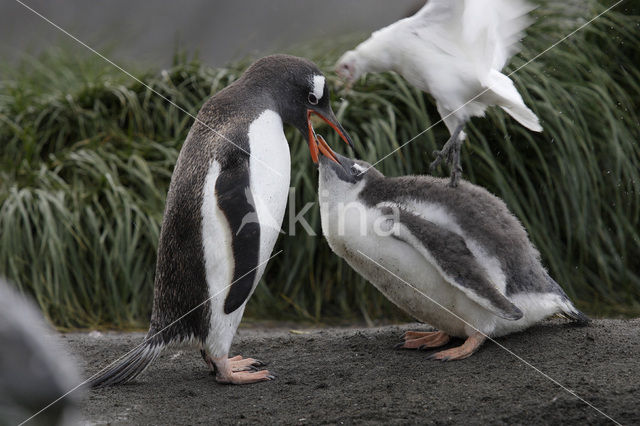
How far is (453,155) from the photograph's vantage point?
3.00 meters

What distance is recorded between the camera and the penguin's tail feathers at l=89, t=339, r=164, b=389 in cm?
282

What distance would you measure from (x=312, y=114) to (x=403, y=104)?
6.77ft

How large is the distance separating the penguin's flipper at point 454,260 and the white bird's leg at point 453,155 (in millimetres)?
253

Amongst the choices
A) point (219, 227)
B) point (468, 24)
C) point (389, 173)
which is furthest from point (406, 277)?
point (389, 173)

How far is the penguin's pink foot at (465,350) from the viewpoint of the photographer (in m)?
2.84

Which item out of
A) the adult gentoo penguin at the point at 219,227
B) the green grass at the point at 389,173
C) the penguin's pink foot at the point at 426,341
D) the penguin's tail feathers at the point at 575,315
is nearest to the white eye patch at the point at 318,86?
the adult gentoo penguin at the point at 219,227

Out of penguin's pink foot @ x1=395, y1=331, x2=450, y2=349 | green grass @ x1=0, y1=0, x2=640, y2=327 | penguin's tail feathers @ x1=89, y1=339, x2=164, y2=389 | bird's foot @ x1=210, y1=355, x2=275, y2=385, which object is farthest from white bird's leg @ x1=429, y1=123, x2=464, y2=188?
green grass @ x1=0, y1=0, x2=640, y2=327

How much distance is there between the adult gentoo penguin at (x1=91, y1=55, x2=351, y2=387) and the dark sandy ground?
6.7 inches

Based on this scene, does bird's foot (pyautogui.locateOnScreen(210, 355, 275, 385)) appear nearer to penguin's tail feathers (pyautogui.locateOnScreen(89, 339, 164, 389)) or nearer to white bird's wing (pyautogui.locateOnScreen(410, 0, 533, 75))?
penguin's tail feathers (pyautogui.locateOnScreen(89, 339, 164, 389))

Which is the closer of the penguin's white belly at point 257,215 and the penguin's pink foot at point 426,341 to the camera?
the penguin's white belly at point 257,215

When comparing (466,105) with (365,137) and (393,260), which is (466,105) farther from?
(365,137)

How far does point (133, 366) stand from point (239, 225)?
666 millimetres

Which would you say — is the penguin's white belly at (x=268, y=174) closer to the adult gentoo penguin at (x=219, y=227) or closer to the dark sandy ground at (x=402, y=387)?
the adult gentoo penguin at (x=219, y=227)

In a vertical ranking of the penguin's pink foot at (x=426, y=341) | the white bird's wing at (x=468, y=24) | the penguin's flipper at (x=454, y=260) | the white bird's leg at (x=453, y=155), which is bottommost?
the penguin's pink foot at (x=426, y=341)
